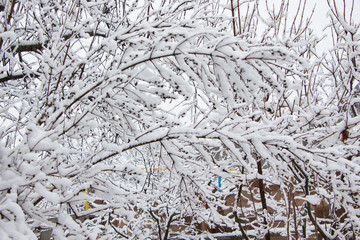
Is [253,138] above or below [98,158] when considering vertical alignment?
above

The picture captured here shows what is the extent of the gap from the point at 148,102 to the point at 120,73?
254mm

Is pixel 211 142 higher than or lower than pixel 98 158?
higher

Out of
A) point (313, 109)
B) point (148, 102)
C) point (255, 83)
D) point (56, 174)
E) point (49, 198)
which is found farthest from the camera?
point (313, 109)

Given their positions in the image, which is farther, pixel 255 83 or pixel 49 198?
pixel 255 83

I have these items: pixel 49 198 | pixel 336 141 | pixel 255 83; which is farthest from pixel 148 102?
pixel 336 141

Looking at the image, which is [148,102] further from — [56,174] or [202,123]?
[56,174]

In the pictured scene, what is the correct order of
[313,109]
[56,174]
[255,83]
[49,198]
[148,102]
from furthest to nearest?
[313,109] → [148,102] → [56,174] → [255,83] → [49,198]

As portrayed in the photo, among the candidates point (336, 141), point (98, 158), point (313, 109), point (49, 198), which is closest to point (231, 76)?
point (98, 158)

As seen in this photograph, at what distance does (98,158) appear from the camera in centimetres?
177

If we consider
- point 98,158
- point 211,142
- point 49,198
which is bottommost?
point 49,198

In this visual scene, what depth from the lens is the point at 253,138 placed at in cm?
166

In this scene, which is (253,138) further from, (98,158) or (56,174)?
(56,174)

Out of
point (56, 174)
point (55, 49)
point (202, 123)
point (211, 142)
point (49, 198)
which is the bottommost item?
point (49, 198)

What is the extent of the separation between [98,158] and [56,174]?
26 cm
